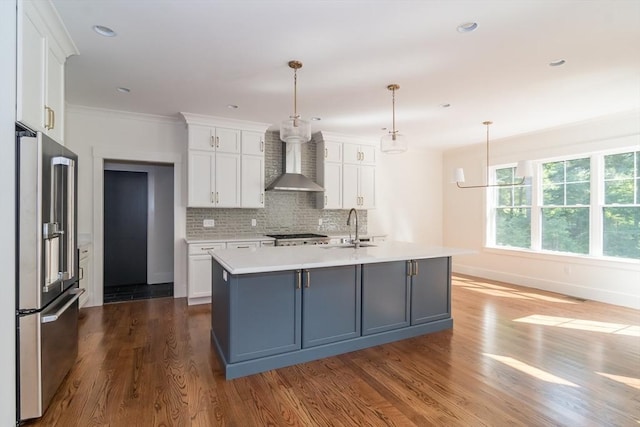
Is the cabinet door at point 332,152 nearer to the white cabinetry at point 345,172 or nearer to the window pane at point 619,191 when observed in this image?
the white cabinetry at point 345,172

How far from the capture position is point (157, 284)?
5.84 metres

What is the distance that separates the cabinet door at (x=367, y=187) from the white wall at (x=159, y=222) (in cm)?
339

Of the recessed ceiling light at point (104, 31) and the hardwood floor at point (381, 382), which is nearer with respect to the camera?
the hardwood floor at point (381, 382)

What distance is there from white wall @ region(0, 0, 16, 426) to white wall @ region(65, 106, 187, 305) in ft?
9.51

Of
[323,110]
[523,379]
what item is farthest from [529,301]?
[323,110]

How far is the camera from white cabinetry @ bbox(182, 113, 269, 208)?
4.66 meters

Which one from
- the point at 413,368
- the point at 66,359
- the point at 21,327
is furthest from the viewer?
the point at 413,368

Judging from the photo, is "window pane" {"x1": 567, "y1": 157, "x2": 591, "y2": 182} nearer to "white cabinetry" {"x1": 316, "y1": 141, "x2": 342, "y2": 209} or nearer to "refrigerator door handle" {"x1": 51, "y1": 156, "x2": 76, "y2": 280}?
"white cabinetry" {"x1": 316, "y1": 141, "x2": 342, "y2": 209}

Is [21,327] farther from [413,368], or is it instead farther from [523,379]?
[523,379]

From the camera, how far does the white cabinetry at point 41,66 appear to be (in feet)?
6.22

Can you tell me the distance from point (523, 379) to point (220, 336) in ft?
8.01

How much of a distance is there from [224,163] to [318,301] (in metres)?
2.85

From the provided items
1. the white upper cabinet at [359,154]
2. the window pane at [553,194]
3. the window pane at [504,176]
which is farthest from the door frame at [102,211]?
the window pane at [553,194]

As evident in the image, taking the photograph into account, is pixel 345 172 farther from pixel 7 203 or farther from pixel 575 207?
pixel 7 203
